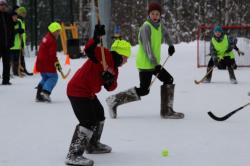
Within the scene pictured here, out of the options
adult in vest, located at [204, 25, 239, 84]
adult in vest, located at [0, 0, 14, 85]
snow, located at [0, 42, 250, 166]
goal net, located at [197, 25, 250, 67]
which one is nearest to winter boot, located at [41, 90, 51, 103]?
snow, located at [0, 42, 250, 166]

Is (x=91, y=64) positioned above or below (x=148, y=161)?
above

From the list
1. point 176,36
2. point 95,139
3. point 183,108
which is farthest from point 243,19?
point 95,139

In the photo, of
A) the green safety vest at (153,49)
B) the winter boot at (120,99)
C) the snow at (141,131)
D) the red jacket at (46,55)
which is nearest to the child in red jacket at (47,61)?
the red jacket at (46,55)

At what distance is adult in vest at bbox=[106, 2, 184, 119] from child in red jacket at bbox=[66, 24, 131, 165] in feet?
7.57

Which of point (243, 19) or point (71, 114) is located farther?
point (243, 19)

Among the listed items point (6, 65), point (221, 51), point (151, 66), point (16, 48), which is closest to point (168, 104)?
point (151, 66)

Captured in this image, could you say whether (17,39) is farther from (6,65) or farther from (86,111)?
(86,111)

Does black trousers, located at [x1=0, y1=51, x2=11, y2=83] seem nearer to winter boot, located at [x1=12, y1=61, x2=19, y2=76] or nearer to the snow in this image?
the snow

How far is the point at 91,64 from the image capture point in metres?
5.39

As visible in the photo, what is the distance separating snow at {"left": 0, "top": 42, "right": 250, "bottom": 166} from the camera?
18.2ft

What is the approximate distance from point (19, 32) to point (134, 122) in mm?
7229

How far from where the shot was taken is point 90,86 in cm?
540

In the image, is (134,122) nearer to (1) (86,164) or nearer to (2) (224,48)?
(1) (86,164)

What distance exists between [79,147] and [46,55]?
4.69 meters
